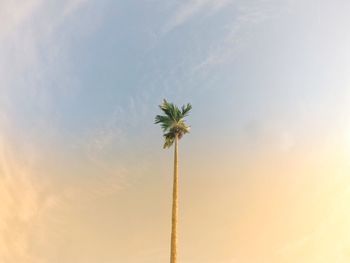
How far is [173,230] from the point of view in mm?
42625

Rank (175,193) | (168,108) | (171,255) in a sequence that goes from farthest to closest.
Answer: (168,108)
(175,193)
(171,255)

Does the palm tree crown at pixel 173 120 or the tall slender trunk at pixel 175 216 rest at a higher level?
the palm tree crown at pixel 173 120

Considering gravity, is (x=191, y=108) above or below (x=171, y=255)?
above

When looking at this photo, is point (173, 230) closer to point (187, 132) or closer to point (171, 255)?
point (171, 255)

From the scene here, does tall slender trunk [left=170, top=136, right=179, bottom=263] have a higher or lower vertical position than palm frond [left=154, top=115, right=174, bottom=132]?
lower

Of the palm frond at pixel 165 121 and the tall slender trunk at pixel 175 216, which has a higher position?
the palm frond at pixel 165 121

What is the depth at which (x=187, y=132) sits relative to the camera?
50906mm

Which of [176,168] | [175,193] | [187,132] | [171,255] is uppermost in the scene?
[187,132]

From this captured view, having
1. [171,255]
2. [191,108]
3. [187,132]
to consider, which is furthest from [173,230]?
[191,108]

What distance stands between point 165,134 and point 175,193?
9504 mm

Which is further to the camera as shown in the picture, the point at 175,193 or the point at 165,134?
the point at 165,134

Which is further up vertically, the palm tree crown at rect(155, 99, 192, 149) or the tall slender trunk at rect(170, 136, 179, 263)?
the palm tree crown at rect(155, 99, 192, 149)

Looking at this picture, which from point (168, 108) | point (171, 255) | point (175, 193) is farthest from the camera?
point (168, 108)

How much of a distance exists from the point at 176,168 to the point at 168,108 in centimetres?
871
